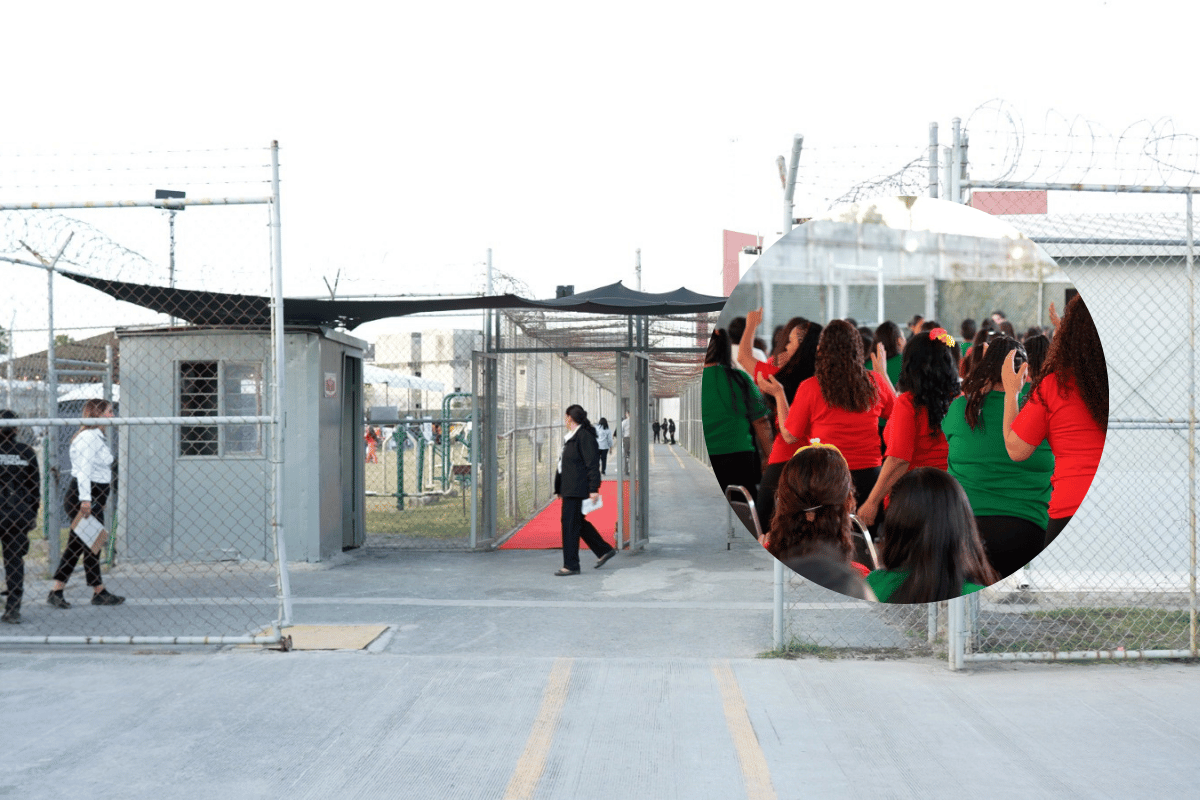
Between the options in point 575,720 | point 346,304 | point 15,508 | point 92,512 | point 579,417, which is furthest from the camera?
point 579,417

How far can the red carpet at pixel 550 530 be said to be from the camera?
10422 mm

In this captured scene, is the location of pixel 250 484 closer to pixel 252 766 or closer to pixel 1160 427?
pixel 252 766

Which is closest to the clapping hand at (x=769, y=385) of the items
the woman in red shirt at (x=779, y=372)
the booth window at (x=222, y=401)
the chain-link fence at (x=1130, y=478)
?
the woman in red shirt at (x=779, y=372)

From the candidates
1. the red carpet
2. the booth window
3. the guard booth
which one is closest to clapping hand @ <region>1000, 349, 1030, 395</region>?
the red carpet

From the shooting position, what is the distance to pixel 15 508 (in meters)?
6.28

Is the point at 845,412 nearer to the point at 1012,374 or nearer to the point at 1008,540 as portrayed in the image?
the point at 1012,374

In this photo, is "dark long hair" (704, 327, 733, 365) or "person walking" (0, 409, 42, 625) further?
"person walking" (0, 409, 42, 625)

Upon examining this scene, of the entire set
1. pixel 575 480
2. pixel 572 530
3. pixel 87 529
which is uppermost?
pixel 575 480

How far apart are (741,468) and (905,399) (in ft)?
1.03

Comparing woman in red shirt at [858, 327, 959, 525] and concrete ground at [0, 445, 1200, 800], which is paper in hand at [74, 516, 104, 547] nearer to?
concrete ground at [0, 445, 1200, 800]

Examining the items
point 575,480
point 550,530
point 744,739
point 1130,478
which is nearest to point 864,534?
point 744,739

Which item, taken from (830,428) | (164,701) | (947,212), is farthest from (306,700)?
(947,212)

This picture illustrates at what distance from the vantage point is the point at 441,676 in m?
5.04

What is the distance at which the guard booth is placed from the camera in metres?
8.98
